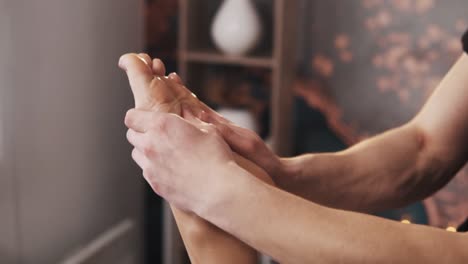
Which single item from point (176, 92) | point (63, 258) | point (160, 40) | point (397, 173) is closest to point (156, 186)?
point (176, 92)

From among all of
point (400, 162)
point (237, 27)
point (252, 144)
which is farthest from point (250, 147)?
point (237, 27)

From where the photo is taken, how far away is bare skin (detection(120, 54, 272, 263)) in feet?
3.10

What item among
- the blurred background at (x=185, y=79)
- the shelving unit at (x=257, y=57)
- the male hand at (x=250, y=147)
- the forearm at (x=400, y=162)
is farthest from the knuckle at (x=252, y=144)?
the shelving unit at (x=257, y=57)

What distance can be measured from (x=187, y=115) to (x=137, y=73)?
0.11 metres

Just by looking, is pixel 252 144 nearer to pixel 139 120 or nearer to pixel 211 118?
pixel 211 118

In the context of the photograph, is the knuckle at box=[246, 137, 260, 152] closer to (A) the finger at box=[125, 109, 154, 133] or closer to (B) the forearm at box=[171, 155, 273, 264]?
(B) the forearm at box=[171, 155, 273, 264]

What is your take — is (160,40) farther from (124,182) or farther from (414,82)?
(414,82)

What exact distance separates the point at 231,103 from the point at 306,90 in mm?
322

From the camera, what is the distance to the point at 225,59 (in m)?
2.21

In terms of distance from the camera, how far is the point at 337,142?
88.8 inches

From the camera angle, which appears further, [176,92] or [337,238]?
[176,92]

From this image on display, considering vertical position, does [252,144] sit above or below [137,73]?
below

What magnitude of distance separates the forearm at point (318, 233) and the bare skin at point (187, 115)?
93mm

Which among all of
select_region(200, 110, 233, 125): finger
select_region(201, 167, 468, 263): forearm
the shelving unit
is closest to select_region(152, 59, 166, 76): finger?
select_region(200, 110, 233, 125): finger
